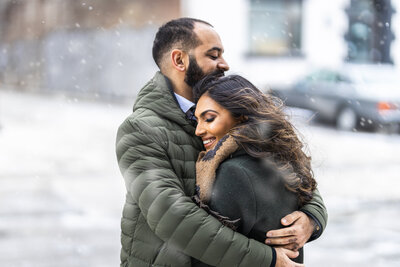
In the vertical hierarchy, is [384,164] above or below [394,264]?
below

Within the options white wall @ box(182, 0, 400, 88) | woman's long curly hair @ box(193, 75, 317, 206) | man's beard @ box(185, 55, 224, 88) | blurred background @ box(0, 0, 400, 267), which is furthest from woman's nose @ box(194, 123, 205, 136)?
white wall @ box(182, 0, 400, 88)

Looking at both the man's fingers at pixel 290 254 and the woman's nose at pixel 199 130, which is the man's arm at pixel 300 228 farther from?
the woman's nose at pixel 199 130

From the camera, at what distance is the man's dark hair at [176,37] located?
7.52 ft

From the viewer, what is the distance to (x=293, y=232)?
81.9 inches

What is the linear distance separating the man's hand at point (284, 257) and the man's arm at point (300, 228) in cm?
2

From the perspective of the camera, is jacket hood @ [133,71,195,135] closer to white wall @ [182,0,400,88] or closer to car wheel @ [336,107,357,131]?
car wheel @ [336,107,357,131]

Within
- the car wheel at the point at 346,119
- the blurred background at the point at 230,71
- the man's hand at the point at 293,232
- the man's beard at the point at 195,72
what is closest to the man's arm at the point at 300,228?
the man's hand at the point at 293,232

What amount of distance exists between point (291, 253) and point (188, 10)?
2359 centimetres

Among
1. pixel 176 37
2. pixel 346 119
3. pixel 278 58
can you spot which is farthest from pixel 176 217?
pixel 278 58

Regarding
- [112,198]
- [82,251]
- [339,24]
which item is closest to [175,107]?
[82,251]

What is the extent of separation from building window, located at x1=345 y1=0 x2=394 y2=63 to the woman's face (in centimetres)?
1060

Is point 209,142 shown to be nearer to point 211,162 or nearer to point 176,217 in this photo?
point 211,162

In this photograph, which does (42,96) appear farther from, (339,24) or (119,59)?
(339,24)

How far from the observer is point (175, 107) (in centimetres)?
226
